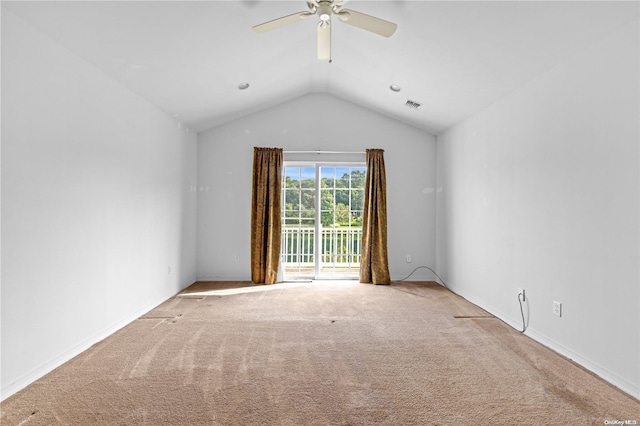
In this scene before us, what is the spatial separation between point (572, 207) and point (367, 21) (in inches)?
82.3

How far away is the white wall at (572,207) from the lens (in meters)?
2.27

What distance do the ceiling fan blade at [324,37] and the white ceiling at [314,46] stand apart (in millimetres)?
466

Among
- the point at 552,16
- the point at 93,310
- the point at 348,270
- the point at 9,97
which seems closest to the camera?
the point at 9,97

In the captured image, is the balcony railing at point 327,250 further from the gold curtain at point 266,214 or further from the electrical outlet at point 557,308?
the electrical outlet at point 557,308

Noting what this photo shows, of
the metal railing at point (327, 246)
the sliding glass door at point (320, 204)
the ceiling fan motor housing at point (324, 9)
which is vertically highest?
the ceiling fan motor housing at point (324, 9)

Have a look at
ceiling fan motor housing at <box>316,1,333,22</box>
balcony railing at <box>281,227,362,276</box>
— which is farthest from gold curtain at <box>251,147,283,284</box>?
ceiling fan motor housing at <box>316,1,333,22</box>

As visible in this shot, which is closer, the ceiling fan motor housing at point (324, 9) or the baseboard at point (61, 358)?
the baseboard at point (61, 358)

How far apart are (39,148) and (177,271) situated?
277 cm

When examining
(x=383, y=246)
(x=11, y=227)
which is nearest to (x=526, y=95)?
(x=383, y=246)

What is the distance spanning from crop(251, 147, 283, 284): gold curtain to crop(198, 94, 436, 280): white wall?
19 centimetres

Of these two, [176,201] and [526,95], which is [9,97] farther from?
[526,95]

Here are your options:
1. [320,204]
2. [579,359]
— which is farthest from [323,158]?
[579,359]

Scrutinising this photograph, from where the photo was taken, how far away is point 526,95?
3.34 metres

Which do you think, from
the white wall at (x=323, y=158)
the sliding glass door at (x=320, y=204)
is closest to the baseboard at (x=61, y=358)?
the white wall at (x=323, y=158)
